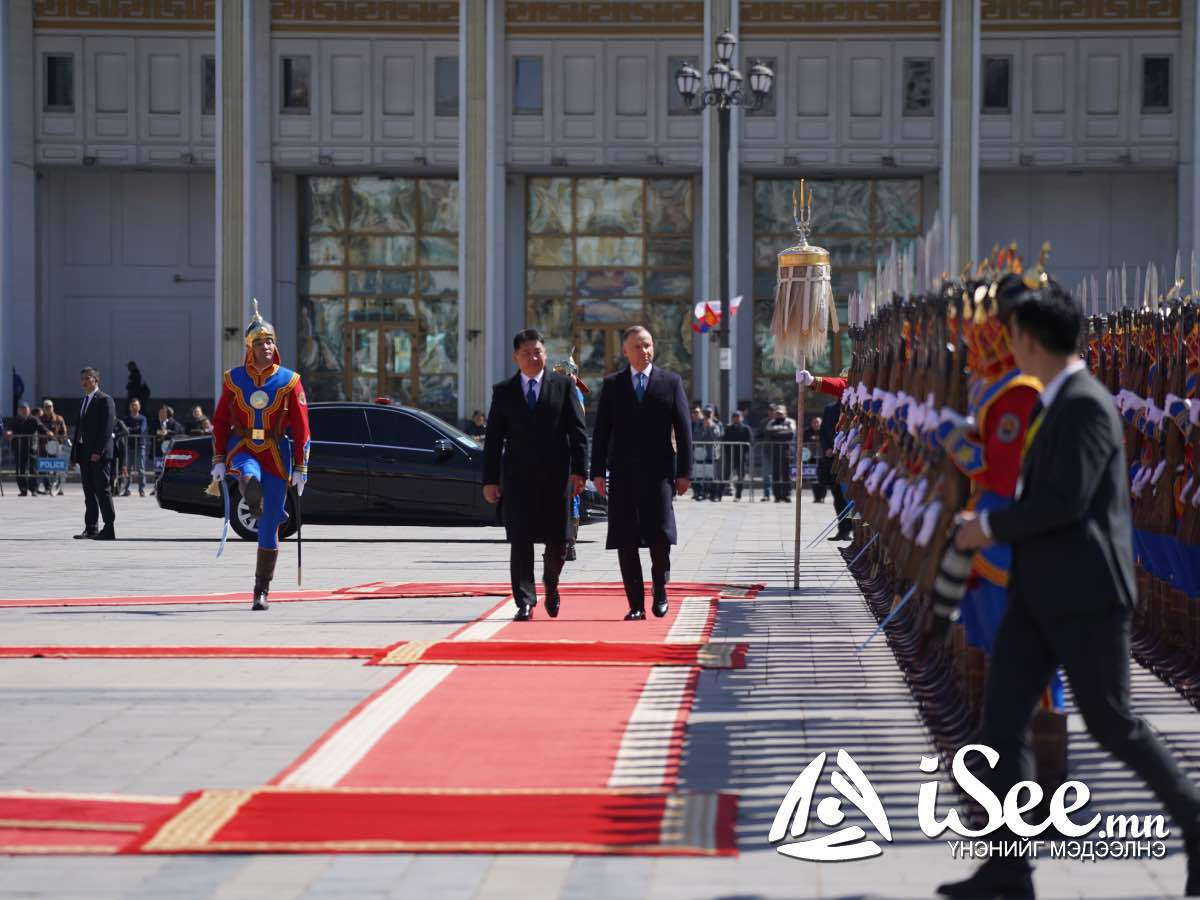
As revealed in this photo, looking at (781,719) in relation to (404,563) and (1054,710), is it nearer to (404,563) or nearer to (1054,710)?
(1054,710)

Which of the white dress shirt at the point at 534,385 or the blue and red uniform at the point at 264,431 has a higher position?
the white dress shirt at the point at 534,385

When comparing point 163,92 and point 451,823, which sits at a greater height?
point 163,92

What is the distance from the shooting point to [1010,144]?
150ft

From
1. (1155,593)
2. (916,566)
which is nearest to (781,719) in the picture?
(916,566)

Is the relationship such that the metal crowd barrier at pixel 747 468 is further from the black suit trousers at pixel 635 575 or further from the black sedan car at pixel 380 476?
the black suit trousers at pixel 635 575

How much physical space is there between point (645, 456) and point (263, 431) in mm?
2769

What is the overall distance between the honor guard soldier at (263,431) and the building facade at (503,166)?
99.1 feet

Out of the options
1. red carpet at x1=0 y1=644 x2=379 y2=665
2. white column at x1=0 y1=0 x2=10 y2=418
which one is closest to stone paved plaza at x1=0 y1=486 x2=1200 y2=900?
red carpet at x1=0 y1=644 x2=379 y2=665

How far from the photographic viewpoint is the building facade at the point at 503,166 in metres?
45.4

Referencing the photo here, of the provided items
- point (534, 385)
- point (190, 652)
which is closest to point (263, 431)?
point (534, 385)

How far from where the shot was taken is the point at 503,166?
46.4 meters

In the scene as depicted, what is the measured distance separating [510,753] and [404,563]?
1069 centimetres

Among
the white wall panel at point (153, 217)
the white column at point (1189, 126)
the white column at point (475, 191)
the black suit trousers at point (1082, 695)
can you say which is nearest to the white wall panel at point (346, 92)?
the white column at point (475, 191)

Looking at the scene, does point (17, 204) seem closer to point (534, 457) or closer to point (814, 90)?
point (814, 90)
